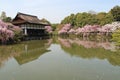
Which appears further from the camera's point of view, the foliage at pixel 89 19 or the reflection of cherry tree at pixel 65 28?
the reflection of cherry tree at pixel 65 28

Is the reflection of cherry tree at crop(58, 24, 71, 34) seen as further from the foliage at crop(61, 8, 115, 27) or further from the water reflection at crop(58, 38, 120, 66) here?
the water reflection at crop(58, 38, 120, 66)

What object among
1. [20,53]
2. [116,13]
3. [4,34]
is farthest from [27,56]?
[116,13]

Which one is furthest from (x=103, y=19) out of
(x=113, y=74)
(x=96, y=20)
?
(x=113, y=74)

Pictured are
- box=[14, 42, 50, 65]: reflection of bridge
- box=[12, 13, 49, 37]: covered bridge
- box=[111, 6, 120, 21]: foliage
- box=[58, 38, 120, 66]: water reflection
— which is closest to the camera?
box=[14, 42, 50, 65]: reflection of bridge

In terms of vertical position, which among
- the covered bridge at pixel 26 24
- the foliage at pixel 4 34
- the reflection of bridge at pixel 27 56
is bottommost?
the reflection of bridge at pixel 27 56

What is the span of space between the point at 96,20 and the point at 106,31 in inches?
329

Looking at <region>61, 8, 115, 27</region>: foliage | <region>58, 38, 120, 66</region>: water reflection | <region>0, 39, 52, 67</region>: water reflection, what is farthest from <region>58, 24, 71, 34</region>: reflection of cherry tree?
<region>0, 39, 52, 67</region>: water reflection

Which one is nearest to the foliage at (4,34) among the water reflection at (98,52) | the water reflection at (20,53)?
the water reflection at (20,53)

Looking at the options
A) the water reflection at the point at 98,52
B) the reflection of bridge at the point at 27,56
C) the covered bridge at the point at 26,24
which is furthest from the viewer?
the covered bridge at the point at 26,24

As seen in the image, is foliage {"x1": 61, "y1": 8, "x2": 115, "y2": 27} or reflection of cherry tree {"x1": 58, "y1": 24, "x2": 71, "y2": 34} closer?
foliage {"x1": 61, "y1": 8, "x2": 115, "y2": 27}

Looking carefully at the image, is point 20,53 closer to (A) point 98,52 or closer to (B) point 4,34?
(A) point 98,52

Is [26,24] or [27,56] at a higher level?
[26,24]

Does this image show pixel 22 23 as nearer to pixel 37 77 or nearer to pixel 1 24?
pixel 1 24

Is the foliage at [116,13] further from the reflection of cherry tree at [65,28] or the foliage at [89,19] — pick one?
the reflection of cherry tree at [65,28]
